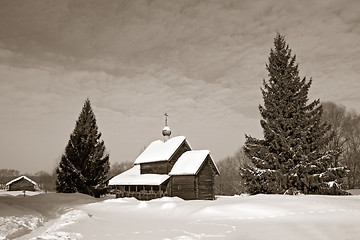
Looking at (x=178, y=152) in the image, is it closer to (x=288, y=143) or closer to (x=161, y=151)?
(x=161, y=151)

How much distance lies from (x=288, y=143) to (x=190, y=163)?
1127cm

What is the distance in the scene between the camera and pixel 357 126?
41.8 meters

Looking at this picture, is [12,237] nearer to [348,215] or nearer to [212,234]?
[212,234]

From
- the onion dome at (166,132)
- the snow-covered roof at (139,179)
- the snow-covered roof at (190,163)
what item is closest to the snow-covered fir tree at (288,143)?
the snow-covered roof at (190,163)

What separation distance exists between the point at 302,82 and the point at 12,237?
24471 millimetres

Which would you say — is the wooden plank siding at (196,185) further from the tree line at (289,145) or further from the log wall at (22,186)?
the log wall at (22,186)

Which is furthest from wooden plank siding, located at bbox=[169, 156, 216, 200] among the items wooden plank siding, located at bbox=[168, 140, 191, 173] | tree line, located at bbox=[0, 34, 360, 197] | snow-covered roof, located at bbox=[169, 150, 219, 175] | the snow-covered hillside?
the snow-covered hillside

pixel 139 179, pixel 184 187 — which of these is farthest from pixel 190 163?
pixel 139 179

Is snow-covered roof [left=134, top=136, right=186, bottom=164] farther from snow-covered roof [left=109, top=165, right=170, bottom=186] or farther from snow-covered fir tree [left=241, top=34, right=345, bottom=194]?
snow-covered fir tree [left=241, top=34, right=345, bottom=194]

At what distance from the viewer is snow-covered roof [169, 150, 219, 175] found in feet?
96.4

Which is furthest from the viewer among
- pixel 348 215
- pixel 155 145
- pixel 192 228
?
pixel 155 145

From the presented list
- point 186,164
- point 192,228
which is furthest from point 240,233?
point 186,164

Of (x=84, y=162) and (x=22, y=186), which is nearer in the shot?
(x=84, y=162)

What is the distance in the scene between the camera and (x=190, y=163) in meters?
30.5
